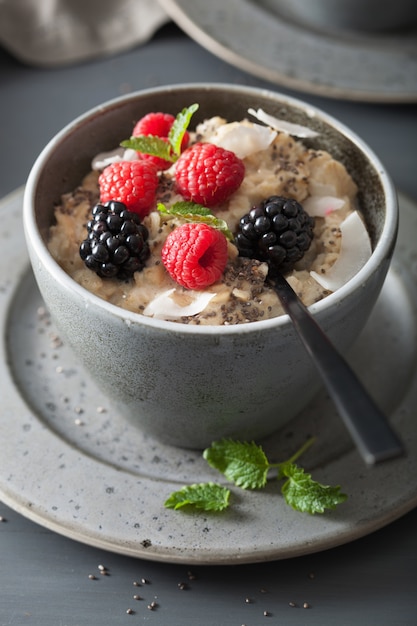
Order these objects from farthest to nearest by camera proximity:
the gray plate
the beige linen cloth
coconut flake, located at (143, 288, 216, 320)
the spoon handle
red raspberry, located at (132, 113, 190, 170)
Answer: the beige linen cloth
the gray plate
red raspberry, located at (132, 113, 190, 170)
coconut flake, located at (143, 288, 216, 320)
the spoon handle

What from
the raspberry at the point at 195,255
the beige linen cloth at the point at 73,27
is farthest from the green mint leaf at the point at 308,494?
the beige linen cloth at the point at 73,27

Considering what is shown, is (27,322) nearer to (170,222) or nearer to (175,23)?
(170,222)

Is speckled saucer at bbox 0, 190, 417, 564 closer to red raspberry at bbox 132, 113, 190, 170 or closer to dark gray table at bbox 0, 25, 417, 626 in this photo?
dark gray table at bbox 0, 25, 417, 626

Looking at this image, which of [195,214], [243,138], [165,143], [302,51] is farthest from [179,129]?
[302,51]

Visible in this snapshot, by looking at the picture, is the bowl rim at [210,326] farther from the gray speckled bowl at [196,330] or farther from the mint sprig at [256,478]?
the mint sprig at [256,478]

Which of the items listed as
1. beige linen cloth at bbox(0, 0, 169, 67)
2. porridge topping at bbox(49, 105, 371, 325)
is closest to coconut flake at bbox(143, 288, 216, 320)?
porridge topping at bbox(49, 105, 371, 325)

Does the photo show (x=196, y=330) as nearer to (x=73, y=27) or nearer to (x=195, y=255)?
(x=195, y=255)
